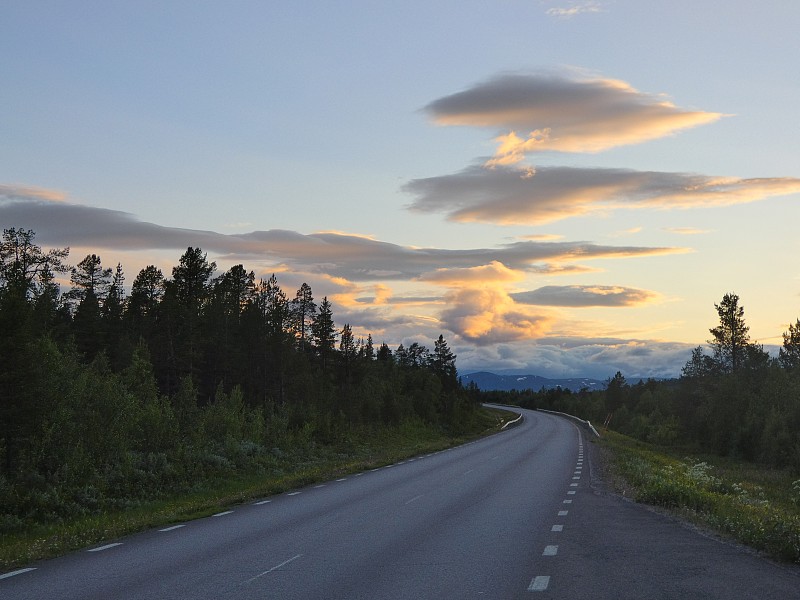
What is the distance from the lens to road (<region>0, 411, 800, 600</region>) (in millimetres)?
8812

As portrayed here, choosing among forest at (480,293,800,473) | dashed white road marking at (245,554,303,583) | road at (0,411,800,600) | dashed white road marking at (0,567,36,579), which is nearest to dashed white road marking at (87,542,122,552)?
road at (0,411,800,600)

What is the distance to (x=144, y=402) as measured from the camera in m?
29.3

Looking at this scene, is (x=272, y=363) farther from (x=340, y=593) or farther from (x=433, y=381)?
(x=340, y=593)

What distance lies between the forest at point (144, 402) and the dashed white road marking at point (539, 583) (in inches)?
423

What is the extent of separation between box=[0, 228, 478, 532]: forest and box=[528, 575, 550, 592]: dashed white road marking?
35.2 feet

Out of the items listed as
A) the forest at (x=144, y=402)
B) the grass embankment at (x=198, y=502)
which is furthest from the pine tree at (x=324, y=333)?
the grass embankment at (x=198, y=502)

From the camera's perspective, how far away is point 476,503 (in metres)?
18.0

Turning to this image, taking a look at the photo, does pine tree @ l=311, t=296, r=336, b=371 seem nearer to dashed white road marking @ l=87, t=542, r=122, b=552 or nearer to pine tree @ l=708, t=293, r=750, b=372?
pine tree @ l=708, t=293, r=750, b=372

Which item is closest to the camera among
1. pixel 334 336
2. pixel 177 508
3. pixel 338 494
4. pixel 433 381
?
pixel 177 508

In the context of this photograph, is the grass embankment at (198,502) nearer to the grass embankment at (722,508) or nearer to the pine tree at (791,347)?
the grass embankment at (722,508)

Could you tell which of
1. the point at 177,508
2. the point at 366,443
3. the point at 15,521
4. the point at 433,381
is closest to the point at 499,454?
the point at 366,443

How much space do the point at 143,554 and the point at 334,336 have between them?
11470 cm

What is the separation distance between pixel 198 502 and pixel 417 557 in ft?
31.9

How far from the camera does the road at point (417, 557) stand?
347 inches
